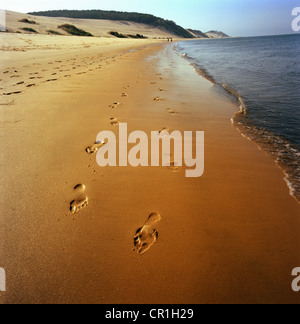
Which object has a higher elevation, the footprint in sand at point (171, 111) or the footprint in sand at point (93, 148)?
the footprint in sand at point (171, 111)

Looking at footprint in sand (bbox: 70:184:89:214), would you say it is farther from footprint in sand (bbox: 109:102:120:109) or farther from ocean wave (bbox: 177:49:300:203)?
footprint in sand (bbox: 109:102:120:109)

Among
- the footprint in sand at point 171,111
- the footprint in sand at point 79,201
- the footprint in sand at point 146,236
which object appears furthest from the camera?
the footprint in sand at point 171,111

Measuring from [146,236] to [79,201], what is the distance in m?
0.79

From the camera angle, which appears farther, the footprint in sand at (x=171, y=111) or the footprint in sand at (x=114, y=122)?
the footprint in sand at (x=171, y=111)

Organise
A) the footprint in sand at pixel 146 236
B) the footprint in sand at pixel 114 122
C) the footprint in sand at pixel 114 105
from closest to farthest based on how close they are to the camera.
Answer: the footprint in sand at pixel 146 236
the footprint in sand at pixel 114 122
the footprint in sand at pixel 114 105

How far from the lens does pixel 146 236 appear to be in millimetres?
1626

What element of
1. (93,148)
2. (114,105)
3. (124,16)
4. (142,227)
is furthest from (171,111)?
(124,16)

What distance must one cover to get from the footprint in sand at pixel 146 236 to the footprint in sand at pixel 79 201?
25.0 inches

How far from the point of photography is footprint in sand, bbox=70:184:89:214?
1855 millimetres

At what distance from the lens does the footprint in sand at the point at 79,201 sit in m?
1.86

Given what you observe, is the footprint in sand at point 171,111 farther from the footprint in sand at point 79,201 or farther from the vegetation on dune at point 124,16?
the vegetation on dune at point 124,16

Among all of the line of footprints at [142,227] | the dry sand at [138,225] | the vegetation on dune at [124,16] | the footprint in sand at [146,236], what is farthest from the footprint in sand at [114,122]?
the vegetation on dune at [124,16]
